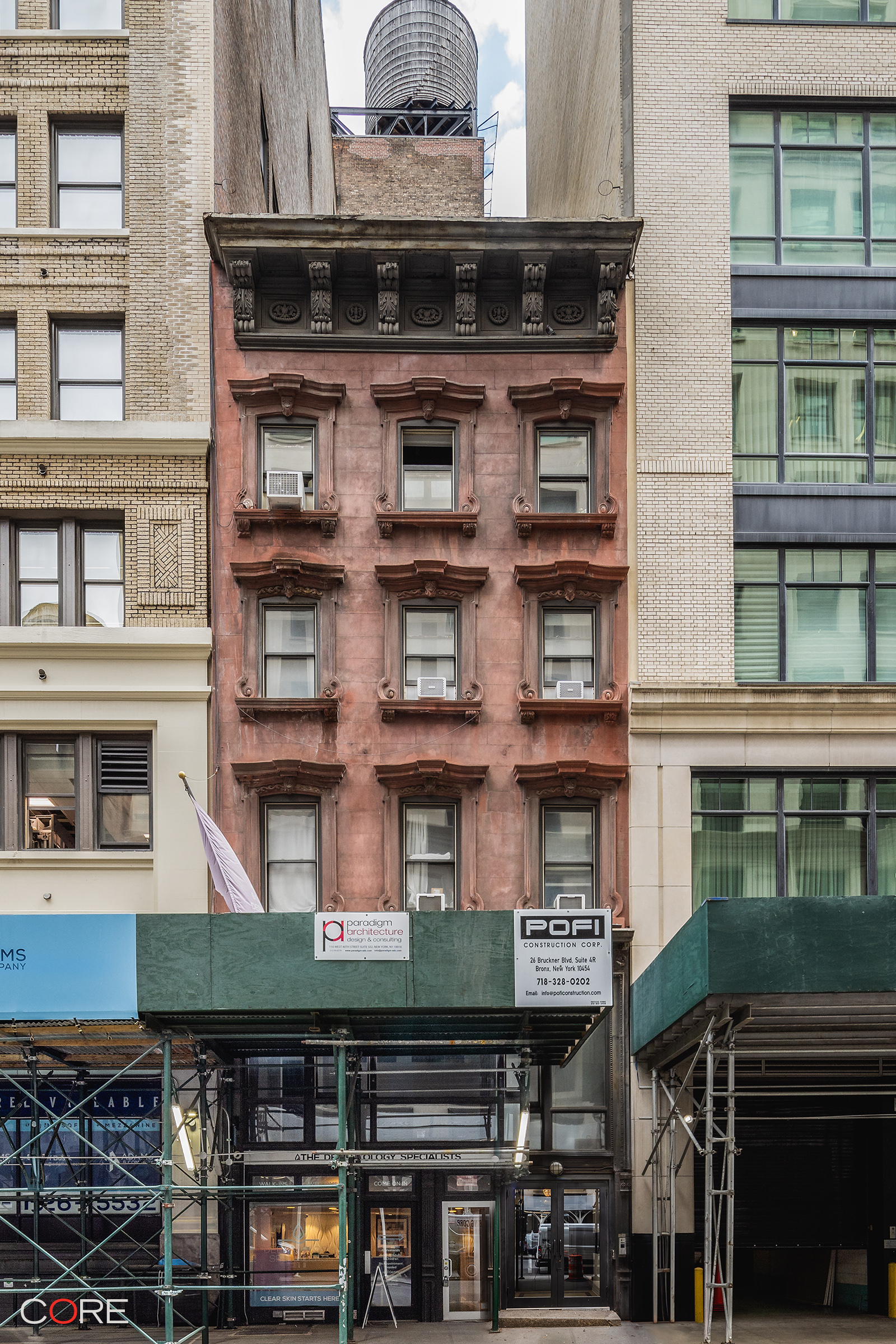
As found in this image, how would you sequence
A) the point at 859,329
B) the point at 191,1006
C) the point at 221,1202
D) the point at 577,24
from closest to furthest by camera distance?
the point at 191,1006 → the point at 221,1202 → the point at 859,329 → the point at 577,24

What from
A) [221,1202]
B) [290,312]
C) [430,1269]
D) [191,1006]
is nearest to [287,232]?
[290,312]

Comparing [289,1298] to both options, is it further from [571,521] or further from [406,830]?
[571,521]

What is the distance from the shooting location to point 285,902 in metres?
21.0

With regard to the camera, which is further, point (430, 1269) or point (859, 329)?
point (859, 329)

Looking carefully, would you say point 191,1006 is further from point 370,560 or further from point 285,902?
point 370,560

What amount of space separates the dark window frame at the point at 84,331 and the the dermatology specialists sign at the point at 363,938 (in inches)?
425

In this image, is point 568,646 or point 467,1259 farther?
point 568,646

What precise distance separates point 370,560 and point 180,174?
298 inches

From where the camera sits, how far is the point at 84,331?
22.2 metres

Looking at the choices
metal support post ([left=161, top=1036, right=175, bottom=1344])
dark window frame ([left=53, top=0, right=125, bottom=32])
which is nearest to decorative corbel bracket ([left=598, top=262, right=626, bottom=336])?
dark window frame ([left=53, top=0, right=125, bottom=32])

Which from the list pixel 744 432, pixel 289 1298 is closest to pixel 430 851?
pixel 289 1298

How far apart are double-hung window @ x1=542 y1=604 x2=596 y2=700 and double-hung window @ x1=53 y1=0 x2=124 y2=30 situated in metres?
13.1

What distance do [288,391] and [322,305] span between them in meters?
1.66

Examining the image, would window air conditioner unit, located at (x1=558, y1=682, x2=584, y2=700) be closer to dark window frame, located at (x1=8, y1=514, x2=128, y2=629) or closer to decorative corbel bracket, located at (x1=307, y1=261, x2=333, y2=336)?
decorative corbel bracket, located at (x1=307, y1=261, x2=333, y2=336)
